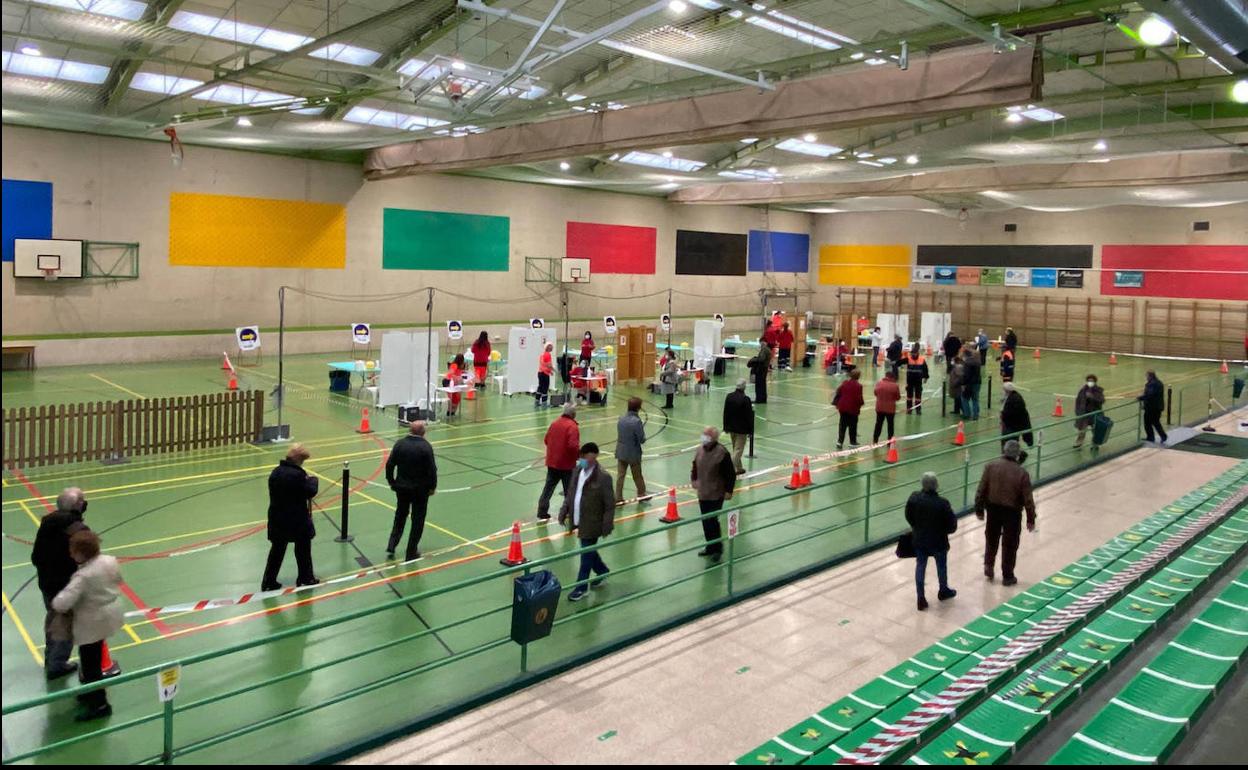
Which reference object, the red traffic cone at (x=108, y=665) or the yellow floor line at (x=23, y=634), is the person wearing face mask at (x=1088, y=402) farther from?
the yellow floor line at (x=23, y=634)

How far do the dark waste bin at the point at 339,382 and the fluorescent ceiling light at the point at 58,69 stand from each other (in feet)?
29.6

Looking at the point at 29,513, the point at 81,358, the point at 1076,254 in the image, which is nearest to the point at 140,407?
the point at 29,513

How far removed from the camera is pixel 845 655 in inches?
329

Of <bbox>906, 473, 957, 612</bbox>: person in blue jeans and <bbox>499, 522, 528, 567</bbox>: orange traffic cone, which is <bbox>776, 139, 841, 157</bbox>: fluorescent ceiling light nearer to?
<bbox>906, 473, 957, 612</bbox>: person in blue jeans

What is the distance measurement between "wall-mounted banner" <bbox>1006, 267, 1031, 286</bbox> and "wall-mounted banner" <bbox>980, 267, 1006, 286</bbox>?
0.84 feet

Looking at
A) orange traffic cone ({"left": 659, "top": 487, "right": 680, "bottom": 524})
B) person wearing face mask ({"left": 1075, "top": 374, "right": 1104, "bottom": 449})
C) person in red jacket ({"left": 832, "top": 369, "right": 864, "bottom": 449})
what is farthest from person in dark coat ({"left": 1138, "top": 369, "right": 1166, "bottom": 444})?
orange traffic cone ({"left": 659, "top": 487, "right": 680, "bottom": 524})

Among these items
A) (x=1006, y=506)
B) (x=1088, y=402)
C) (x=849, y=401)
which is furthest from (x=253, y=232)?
(x=1006, y=506)

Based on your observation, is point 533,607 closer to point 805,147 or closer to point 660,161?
point 805,147

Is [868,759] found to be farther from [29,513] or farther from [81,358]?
[81,358]

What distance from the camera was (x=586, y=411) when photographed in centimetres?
2141

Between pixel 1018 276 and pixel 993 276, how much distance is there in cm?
129

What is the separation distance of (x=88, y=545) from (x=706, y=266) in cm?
4166

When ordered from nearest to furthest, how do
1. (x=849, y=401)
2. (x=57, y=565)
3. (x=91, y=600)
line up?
(x=91, y=600) → (x=57, y=565) → (x=849, y=401)

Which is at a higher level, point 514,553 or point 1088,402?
point 1088,402
